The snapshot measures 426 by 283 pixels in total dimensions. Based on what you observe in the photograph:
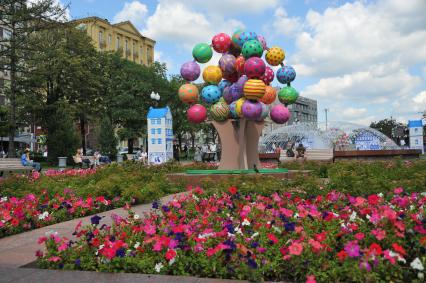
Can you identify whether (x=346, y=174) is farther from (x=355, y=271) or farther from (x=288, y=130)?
(x=288, y=130)

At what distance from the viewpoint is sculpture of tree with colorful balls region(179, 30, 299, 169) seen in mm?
13812

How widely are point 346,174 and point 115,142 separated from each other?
3416 cm

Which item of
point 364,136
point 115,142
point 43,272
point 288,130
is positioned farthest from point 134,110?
point 43,272

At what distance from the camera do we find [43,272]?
14.4 ft

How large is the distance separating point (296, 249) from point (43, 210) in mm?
5427

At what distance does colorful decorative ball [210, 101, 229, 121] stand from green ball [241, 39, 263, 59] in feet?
5.84

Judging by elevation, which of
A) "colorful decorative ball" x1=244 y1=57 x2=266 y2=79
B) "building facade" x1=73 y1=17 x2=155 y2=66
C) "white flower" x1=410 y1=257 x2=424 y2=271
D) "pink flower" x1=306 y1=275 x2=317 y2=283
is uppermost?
"building facade" x1=73 y1=17 x2=155 y2=66

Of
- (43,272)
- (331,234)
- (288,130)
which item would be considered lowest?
(43,272)

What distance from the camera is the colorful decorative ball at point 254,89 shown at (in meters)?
12.7

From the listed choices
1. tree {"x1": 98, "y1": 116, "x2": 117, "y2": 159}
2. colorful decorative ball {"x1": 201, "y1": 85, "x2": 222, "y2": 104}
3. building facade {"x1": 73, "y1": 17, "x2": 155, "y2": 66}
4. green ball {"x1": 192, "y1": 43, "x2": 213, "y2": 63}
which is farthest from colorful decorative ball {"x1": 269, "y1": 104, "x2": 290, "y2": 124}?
building facade {"x1": 73, "y1": 17, "x2": 155, "y2": 66}

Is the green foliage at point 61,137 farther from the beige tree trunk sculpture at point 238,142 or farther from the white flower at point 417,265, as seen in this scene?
the white flower at point 417,265

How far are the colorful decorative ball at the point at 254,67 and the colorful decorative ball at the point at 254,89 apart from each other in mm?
199

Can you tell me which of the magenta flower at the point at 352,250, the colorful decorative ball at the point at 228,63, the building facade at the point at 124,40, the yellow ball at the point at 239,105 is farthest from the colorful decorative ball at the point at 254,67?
the building facade at the point at 124,40

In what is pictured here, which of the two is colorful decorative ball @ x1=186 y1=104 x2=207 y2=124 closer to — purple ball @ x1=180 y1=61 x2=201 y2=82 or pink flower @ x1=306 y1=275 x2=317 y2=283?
purple ball @ x1=180 y1=61 x2=201 y2=82
